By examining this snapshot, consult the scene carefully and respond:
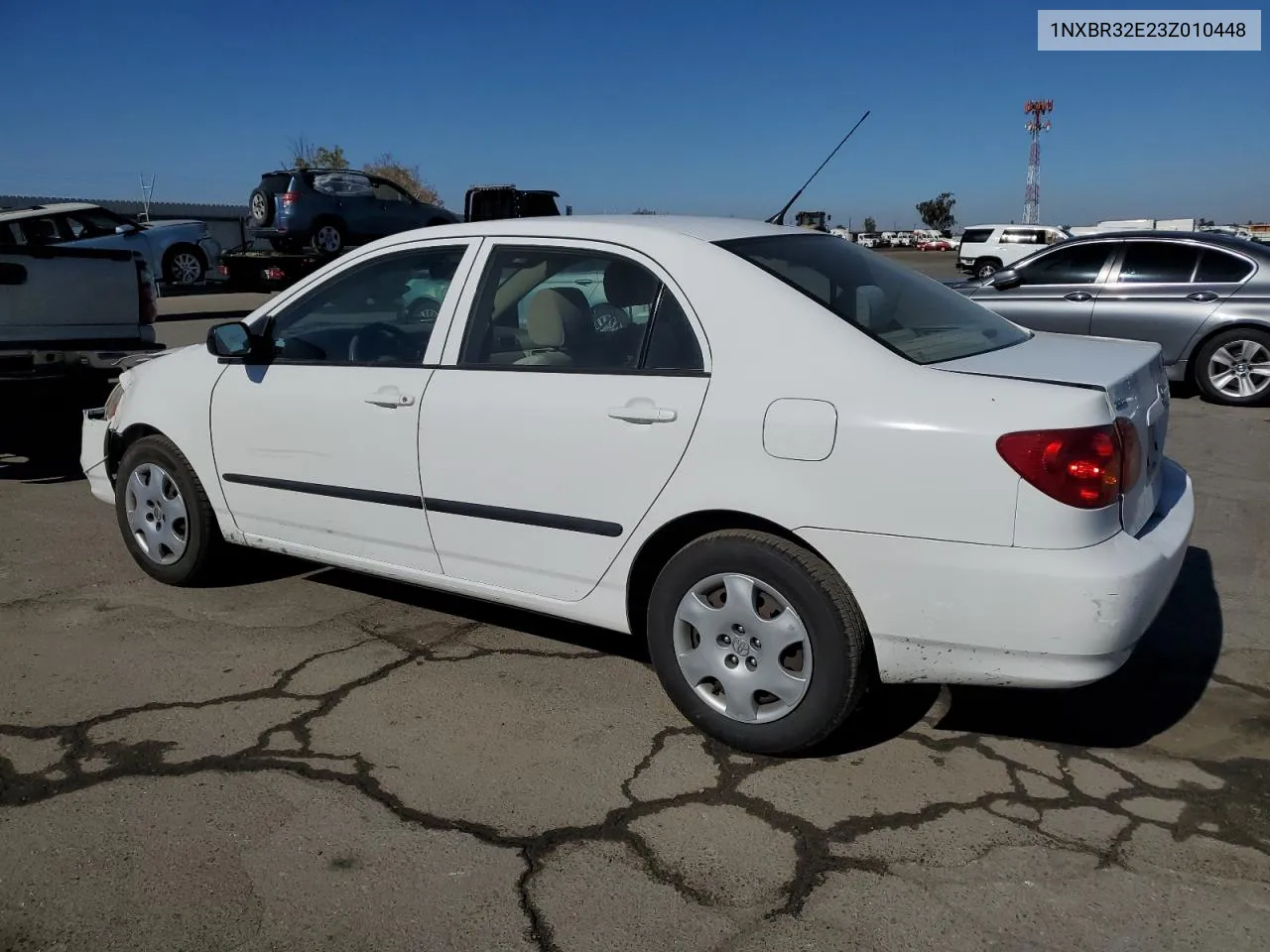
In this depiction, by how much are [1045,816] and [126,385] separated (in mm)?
4261

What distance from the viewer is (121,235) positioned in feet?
64.5

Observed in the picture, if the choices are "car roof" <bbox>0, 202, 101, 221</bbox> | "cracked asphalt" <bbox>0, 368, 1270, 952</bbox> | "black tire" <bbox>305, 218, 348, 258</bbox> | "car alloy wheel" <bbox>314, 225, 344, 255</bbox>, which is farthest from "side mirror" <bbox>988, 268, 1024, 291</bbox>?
"car roof" <bbox>0, 202, 101, 221</bbox>

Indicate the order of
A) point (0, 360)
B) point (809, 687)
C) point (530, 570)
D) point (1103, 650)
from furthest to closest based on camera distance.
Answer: point (0, 360) → point (530, 570) → point (809, 687) → point (1103, 650)

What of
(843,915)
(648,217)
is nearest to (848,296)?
(648,217)

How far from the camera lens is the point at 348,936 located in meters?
2.54

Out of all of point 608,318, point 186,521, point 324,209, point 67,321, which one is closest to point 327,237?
point 324,209

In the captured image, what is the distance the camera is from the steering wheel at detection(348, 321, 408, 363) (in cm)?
412

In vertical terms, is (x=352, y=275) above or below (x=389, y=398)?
above

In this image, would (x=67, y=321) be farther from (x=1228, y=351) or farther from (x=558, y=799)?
(x=1228, y=351)

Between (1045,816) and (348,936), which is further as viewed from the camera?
(1045,816)

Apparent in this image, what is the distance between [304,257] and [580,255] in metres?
15.2

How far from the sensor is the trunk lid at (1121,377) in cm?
305

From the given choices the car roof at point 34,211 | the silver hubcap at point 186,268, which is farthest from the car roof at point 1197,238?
the silver hubcap at point 186,268

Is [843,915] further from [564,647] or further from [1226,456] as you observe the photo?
[1226,456]
